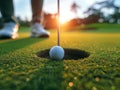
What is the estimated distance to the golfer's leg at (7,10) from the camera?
4.30 meters

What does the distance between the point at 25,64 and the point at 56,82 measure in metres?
0.52

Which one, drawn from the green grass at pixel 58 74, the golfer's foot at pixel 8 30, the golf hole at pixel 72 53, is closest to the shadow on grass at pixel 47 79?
the green grass at pixel 58 74

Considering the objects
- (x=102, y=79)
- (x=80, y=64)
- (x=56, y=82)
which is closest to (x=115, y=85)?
(x=102, y=79)

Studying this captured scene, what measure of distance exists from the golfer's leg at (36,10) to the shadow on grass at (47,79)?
2.83 metres

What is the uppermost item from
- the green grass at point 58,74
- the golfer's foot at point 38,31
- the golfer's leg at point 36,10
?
the golfer's leg at point 36,10

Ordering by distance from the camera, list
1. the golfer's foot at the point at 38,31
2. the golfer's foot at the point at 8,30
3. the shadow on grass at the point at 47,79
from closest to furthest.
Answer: the shadow on grass at the point at 47,79 < the golfer's foot at the point at 8,30 < the golfer's foot at the point at 38,31

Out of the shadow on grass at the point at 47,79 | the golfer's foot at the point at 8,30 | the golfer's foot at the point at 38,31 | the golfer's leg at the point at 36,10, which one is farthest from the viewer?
the golfer's foot at the point at 38,31

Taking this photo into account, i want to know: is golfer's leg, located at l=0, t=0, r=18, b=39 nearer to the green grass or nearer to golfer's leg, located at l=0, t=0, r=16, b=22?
golfer's leg, located at l=0, t=0, r=16, b=22

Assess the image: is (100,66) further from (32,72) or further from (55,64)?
(32,72)

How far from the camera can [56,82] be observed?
4.74 ft

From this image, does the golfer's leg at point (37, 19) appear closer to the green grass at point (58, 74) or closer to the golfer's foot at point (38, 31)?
the golfer's foot at point (38, 31)

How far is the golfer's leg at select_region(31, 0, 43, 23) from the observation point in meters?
4.48

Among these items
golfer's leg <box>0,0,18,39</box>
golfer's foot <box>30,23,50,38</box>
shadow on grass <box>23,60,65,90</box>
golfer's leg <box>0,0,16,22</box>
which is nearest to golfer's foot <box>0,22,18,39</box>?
golfer's leg <box>0,0,18,39</box>

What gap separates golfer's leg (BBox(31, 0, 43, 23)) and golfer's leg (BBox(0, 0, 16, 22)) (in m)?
0.42
